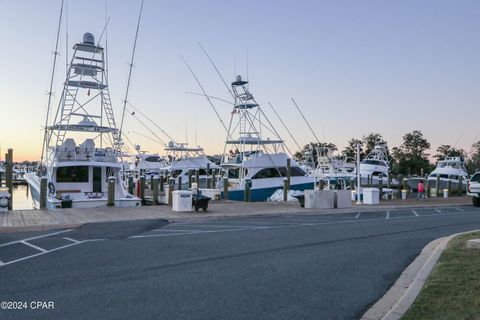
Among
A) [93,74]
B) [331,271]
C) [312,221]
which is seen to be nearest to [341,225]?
[312,221]

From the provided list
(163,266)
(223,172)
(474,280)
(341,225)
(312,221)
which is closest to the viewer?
(474,280)

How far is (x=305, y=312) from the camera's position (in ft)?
18.5

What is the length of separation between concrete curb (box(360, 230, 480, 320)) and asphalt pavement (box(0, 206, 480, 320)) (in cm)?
20

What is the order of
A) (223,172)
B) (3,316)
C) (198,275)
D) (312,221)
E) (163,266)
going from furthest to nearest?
(223,172) < (312,221) < (163,266) < (198,275) < (3,316)

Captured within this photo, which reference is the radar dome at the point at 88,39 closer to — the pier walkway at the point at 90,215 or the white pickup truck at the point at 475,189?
the pier walkway at the point at 90,215

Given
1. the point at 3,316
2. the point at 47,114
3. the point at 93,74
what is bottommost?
the point at 3,316

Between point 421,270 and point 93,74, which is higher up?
point 93,74

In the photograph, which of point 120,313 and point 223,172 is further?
point 223,172

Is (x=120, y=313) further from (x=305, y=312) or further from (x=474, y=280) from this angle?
(x=474, y=280)

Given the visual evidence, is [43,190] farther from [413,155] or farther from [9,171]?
[413,155]

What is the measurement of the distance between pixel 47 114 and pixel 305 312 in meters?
22.9

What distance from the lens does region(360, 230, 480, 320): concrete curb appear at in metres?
5.37

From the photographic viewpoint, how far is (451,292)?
19.5 feet

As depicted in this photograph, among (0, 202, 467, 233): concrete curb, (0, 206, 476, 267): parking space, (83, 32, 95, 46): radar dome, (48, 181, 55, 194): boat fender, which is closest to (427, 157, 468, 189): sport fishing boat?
(0, 202, 467, 233): concrete curb
